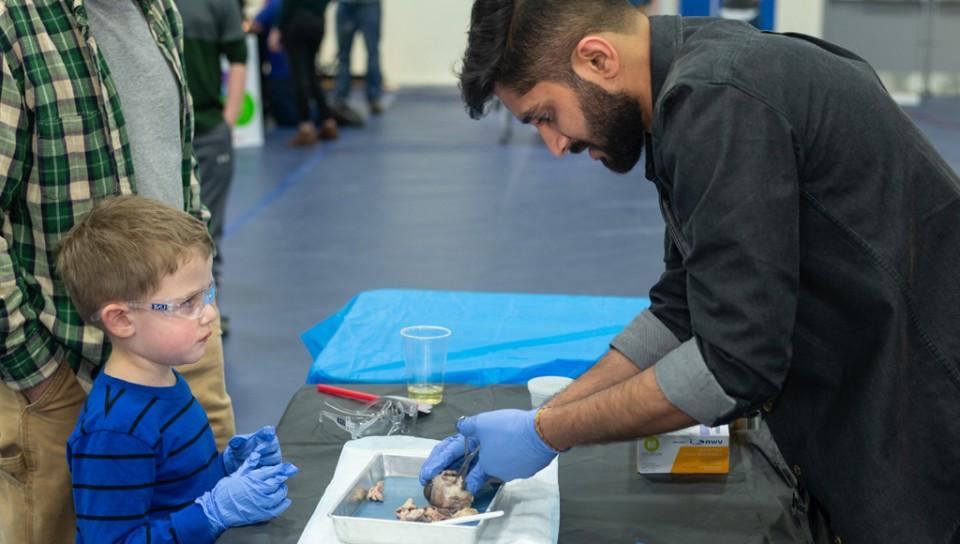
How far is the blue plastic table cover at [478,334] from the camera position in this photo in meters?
2.22

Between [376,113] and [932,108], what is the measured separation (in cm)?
510

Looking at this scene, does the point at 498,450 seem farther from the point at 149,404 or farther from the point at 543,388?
the point at 149,404

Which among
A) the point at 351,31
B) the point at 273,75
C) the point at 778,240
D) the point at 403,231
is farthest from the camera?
the point at 351,31

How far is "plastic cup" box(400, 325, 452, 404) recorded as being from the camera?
80.0 inches

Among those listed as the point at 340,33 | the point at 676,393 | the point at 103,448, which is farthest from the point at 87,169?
the point at 340,33

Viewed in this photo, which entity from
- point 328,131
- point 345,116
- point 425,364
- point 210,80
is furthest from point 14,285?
point 345,116

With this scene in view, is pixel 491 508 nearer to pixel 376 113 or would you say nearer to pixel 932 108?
pixel 376 113

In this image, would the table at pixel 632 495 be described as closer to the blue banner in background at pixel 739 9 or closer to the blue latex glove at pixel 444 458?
the blue latex glove at pixel 444 458

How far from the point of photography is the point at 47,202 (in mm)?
1867

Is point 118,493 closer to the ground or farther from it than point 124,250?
closer to the ground

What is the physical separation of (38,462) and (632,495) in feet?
3.32

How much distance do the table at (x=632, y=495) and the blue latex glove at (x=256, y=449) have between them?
69 millimetres

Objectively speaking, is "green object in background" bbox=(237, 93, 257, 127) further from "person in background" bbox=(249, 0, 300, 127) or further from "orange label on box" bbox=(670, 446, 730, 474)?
"orange label on box" bbox=(670, 446, 730, 474)

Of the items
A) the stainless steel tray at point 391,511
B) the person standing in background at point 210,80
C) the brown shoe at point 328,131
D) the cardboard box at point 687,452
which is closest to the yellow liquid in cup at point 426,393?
the stainless steel tray at point 391,511
